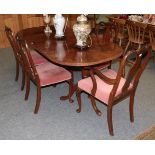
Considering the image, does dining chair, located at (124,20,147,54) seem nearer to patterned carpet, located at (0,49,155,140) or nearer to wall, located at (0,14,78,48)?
patterned carpet, located at (0,49,155,140)

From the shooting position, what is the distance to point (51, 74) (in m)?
2.50

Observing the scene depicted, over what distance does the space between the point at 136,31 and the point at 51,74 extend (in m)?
1.98

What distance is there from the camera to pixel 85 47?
8.02 feet

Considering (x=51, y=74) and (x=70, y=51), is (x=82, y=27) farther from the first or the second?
(x=51, y=74)

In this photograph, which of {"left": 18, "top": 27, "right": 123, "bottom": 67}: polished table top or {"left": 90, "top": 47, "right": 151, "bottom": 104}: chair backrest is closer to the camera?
{"left": 90, "top": 47, "right": 151, "bottom": 104}: chair backrest

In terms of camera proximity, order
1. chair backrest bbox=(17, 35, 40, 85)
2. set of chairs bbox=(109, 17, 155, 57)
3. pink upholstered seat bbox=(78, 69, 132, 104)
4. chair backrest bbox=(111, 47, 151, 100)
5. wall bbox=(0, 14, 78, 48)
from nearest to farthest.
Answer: chair backrest bbox=(111, 47, 151, 100) < pink upholstered seat bbox=(78, 69, 132, 104) < chair backrest bbox=(17, 35, 40, 85) < set of chairs bbox=(109, 17, 155, 57) < wall bbox=(0, 14, 78, 48)

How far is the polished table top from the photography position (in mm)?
2150

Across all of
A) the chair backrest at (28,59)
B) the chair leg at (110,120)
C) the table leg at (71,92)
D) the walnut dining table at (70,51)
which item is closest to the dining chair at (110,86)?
the chair leg at (110,120)

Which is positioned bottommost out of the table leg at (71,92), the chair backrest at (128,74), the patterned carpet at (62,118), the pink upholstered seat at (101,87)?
the patterned carpet at (62,118)

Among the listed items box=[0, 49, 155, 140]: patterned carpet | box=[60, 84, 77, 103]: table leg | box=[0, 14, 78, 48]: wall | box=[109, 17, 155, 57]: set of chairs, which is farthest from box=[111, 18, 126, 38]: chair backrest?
box=[0, 14, 78, 48]: wall

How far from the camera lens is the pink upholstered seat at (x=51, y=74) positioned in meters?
2.44

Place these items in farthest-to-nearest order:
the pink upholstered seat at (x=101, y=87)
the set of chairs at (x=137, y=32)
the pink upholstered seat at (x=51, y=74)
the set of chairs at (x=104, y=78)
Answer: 1. the set of chairs at (x=137, y=32)
2. the pink upholstered seat at (x=51, y=74)
3. the pink upholstered seat at (x=101, y=87)
4. the set of chairs at (x=104, y=78)

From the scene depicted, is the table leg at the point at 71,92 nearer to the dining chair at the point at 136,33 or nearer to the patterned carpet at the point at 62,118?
the patterned carpet at the point at 62,118

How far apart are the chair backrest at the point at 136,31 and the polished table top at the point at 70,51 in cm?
99
